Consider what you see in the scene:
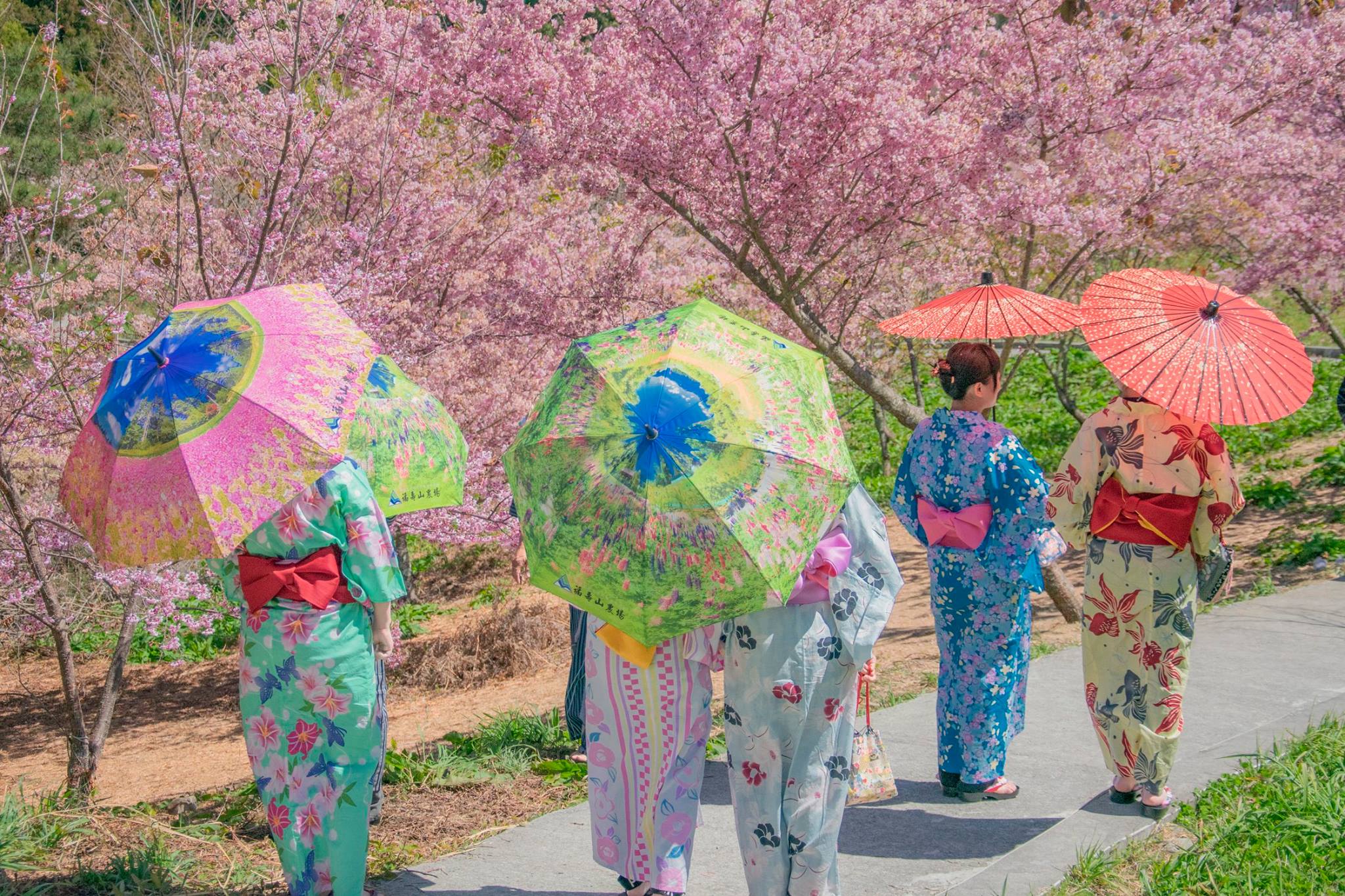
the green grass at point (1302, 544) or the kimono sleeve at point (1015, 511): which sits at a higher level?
the kimono sleeve at point (1015, 511)

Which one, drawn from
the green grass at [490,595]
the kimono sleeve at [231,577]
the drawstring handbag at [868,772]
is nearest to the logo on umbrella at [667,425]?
the drawstring handbag at [868,772]

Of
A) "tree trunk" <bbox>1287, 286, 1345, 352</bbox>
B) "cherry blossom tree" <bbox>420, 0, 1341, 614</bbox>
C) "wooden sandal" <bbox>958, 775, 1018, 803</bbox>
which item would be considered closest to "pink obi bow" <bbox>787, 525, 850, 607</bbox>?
"wooden sandal" <bbox>958, 775, 1018, 803</bbox>

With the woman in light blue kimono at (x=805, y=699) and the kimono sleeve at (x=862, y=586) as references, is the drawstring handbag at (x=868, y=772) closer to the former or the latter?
the woman in light blue kimono at (x=805, y=699)

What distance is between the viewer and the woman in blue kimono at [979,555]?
4188 mm

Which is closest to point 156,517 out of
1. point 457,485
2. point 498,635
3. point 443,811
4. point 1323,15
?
point 457,485

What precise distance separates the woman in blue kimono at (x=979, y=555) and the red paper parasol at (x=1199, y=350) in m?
0.51

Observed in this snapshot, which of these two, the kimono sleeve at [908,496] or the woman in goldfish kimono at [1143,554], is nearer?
the woman in goldfish kimono at [1143,554]

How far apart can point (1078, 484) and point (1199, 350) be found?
63 centimetres

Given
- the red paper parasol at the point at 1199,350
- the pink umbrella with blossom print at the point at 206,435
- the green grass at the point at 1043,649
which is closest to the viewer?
the pink umbrella with blossom print at the point at 206,435

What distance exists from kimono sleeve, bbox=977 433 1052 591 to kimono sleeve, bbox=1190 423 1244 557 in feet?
1.66

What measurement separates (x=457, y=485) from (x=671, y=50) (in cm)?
335

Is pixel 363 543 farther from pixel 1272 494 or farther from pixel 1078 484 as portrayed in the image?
pixel 1272 494

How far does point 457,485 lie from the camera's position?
4402 millimetres

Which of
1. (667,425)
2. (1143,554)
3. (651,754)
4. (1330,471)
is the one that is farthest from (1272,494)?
(667,425)
